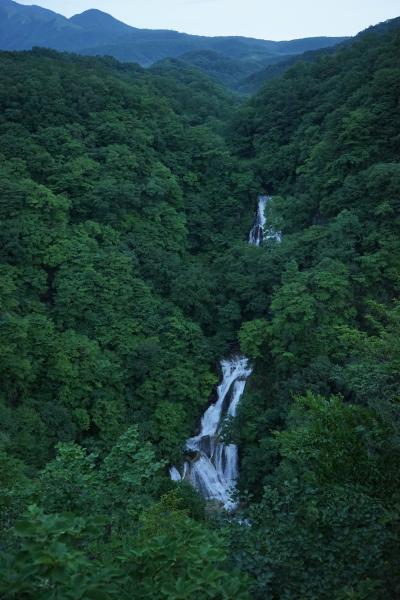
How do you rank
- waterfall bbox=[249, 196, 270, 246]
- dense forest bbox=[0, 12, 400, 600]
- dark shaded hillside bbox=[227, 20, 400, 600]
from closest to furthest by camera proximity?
dense forest bbox=[0, 12, 400, 600], dark shaded hillside bbox=[227, 20, 400, 600], waterfall bbox=[249, 196, 270, 246]

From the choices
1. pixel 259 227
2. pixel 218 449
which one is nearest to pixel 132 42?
pixel 259 227

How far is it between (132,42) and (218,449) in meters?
114

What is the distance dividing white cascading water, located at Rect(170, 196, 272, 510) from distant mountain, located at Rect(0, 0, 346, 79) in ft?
187

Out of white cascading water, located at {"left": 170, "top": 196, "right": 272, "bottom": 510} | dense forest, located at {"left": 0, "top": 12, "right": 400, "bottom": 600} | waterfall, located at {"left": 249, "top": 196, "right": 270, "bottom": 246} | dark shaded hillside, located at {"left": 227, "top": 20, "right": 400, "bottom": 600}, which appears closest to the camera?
dense forest, located at {"left": 0, "top": 12, "right": 400, "bottom": 600}

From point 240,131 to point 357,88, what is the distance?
28.6 feet

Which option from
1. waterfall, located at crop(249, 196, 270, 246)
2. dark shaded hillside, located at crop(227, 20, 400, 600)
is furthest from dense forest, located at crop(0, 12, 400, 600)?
waterfall, located at crop(249, 196, 270, 246)

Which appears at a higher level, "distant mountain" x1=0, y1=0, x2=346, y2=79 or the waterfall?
"distant mountain" x1=0, y1=0, x2=346, y2=79

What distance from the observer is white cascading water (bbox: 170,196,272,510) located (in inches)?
647

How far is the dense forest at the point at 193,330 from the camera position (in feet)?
15.4

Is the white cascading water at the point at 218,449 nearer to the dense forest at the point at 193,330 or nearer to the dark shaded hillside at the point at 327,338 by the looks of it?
the dense forest at the point at 193,330

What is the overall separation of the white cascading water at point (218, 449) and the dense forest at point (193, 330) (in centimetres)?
56

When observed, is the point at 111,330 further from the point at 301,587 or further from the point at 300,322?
the point at 301,587

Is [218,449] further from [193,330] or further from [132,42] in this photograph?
[132,42]

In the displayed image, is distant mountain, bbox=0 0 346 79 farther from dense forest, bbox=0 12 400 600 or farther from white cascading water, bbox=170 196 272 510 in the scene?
white cascading water, bbox=170 196 272 510
